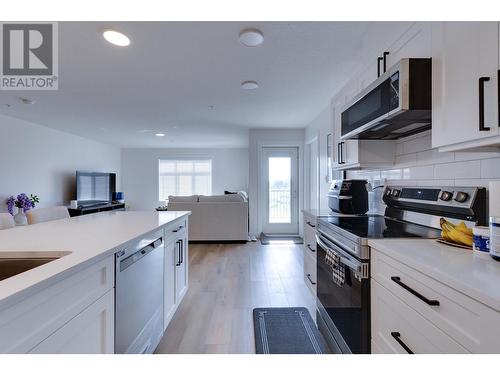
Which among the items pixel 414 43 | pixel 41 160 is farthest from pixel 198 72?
pixel 41 160

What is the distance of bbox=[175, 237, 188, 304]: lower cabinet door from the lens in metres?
2.09

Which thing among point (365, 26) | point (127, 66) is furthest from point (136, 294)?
point (365, 26)

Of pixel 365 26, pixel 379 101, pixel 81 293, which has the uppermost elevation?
pixel 365 26

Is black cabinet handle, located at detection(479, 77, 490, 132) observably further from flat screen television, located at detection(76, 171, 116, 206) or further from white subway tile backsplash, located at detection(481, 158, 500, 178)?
flat screen television, located at detection(76, 171, 116, 206)

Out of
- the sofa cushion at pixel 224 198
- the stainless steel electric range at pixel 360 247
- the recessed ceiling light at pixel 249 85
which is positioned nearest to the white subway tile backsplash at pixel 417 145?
the stainless steel electric range at pixel 360 247

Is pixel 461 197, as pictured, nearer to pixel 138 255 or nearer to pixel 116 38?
pixel 138 255

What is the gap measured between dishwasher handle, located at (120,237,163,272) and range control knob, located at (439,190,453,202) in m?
1.73

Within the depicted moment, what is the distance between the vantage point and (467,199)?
127 centimetres

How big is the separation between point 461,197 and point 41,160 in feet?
20.9

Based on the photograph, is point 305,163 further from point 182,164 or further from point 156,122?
point 182,164

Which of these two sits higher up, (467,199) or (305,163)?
(305,163)

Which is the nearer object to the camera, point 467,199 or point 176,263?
point 467,199

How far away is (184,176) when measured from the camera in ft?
27.0
